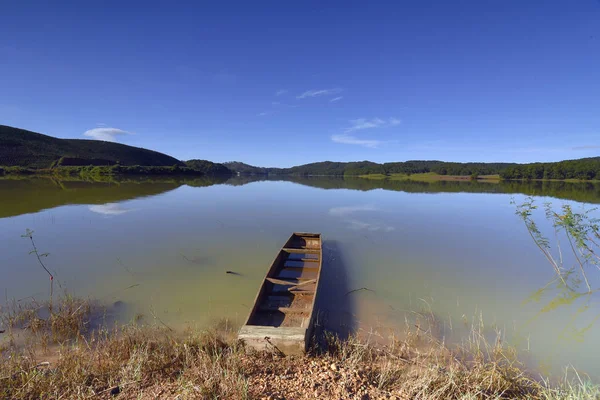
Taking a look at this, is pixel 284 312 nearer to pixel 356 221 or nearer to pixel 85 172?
pixel 356 221

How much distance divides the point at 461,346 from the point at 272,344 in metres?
3.23

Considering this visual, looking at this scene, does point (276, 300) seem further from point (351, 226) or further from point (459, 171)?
point (459, 171)

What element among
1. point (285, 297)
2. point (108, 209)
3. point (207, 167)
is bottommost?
point (285, 297)

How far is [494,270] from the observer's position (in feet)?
26.2

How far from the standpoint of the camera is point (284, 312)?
16.3 feet

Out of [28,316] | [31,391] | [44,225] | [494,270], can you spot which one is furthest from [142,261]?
[494,270]

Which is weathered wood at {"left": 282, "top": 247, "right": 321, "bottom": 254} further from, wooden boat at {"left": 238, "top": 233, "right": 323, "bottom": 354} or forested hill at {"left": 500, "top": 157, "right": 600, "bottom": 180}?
forested hill at {"left": 500, "top": 157, "right": 600, "bottom": 180}

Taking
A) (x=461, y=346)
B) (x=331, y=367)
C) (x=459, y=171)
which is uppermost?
(x=459, y=171)

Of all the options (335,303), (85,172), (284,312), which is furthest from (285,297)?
(85,172)

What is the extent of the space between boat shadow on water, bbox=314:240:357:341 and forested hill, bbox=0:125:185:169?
89575mm

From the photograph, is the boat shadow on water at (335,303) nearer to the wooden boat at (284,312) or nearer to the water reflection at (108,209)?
the wooden boat at (284,312)

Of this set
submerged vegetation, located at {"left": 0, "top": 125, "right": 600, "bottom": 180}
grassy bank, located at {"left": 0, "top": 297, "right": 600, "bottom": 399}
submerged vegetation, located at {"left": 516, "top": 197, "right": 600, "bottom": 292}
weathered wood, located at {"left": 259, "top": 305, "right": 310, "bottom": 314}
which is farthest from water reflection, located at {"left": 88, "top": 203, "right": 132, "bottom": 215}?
submerged vegetation, located at {"left": 0, "top": 125, "right": 600, "bottom": 180}

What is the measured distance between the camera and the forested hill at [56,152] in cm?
7000

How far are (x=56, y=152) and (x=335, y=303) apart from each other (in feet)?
370
